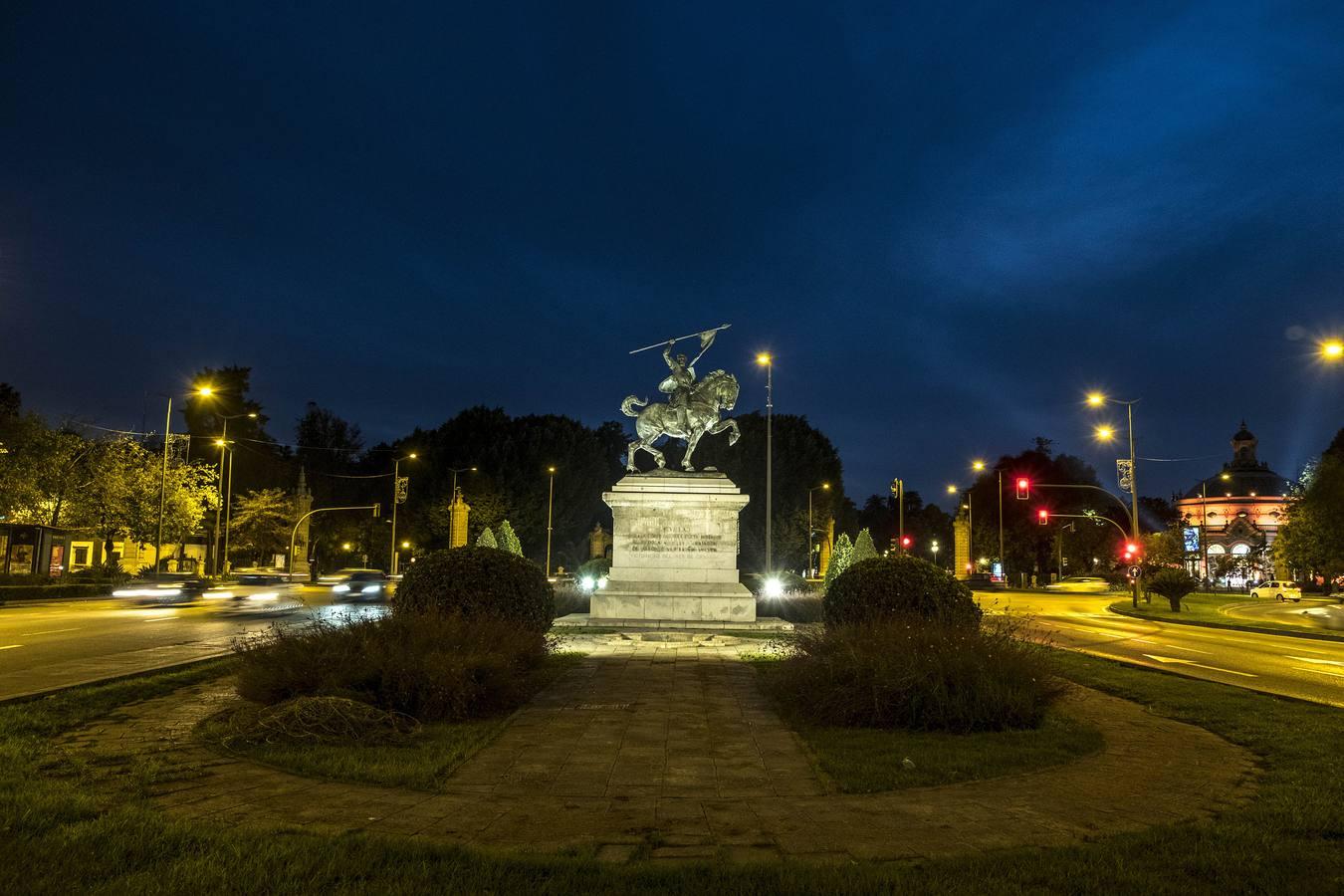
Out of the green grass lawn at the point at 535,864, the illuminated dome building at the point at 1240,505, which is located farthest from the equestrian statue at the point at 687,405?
the illuminated dome building at the point at 1240,505

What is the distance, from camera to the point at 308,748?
25.8ft

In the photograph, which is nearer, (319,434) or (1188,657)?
(1188,657)

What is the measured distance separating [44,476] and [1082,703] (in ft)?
169

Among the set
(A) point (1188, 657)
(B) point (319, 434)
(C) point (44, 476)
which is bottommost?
(A) point (1188, 657)

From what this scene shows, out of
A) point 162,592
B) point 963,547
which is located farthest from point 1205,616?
point 963,547

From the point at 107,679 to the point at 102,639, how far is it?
8.08 metres

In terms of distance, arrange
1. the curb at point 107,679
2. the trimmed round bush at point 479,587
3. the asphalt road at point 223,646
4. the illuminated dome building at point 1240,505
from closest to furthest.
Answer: the curb at point 107,679, the asphalt road at point 223,646, the trimmed round bush at point 479,587, the illuminated dome building at point 1240,505

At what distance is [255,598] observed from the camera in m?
36.2

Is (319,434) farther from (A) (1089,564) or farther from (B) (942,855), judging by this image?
(B) (942,855)

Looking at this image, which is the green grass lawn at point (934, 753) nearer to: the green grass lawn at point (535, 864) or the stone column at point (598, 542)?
the green grass lawn at point (535, 864)

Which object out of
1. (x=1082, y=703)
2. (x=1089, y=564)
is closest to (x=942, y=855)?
(x=1082, y=703)

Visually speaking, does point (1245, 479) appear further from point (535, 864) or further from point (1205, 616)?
point (535, 864)

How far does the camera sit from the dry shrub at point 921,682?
923 centimetres

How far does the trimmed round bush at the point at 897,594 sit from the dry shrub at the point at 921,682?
2.92 meters
